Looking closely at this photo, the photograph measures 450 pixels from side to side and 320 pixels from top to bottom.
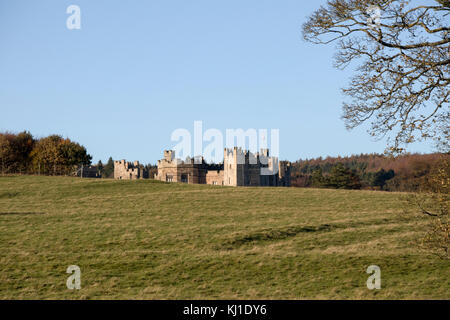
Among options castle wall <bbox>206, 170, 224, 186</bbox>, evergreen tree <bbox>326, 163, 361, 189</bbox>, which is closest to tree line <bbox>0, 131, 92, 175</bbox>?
castle wall <bbox>206, 170, 224, 186</bbox>

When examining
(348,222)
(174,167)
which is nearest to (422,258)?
(348,222)

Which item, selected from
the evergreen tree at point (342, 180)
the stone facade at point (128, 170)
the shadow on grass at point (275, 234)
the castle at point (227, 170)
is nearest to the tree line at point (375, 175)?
the evergreen tree at point (342, 180)

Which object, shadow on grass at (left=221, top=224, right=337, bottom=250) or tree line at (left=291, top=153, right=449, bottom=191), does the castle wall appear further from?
shadow on grass at (left=221, top=224, right=337, bottom=250)

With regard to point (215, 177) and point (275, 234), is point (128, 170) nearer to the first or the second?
point (215, 177)

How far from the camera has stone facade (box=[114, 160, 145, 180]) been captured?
361 ft

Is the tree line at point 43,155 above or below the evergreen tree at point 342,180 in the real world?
above

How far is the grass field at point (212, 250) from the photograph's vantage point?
1798 cm

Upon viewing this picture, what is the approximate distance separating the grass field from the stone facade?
68897 millimetres

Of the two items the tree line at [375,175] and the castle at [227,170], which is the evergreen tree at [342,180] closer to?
the tree line at [375,175]

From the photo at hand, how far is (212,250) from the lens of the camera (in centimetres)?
2373

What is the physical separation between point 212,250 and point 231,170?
267 ft

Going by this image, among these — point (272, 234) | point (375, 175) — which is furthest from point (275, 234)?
point (375, 175)

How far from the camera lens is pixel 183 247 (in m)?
24.2

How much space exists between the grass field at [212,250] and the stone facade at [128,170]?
226 ft
